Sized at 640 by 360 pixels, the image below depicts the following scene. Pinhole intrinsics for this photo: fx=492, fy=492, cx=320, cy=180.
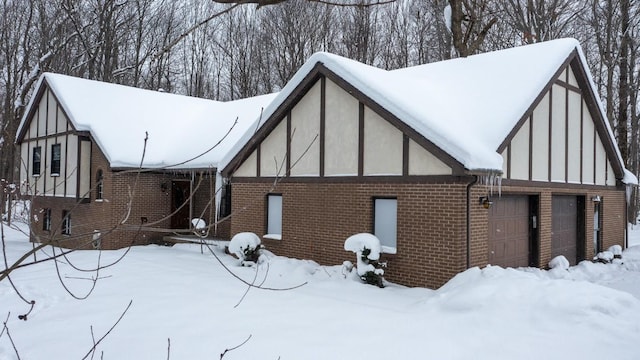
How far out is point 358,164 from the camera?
37.8 feet

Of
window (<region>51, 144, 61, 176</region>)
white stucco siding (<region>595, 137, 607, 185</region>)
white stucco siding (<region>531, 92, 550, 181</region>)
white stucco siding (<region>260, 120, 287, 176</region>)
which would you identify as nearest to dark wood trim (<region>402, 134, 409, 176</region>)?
white stucco siding (<region>531, 92, 550, 181</region>)

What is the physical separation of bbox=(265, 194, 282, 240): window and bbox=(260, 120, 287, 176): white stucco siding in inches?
28.5

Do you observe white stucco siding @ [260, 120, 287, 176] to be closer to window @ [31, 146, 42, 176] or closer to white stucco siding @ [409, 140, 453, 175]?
white stucco siding @ [409, 140, 453, 175]

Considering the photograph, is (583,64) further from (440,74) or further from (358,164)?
(358,164)

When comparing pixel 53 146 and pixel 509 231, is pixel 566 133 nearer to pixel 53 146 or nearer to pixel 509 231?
pixel 509 231

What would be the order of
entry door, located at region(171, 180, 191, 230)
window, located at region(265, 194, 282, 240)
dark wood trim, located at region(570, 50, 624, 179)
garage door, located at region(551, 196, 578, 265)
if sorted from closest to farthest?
garage door, located at region(551, 196, 578, 265), dark wood trim, located at region(570, 50, 624, 179), window, located at region(265, 194, 282, 240), entry door, located at region(171, 180, 191, 230)

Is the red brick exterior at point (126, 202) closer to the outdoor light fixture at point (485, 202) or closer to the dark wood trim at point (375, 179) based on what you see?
the dark wood trim at point (375, 179)

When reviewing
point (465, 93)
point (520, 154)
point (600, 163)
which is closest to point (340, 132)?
point (465, 93)

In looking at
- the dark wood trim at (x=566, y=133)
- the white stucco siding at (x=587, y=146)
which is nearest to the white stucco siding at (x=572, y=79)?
the dark wood trim at (x=566, y=133)

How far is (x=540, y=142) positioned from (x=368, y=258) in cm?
548

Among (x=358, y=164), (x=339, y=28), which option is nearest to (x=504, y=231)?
(x=358, y=164)

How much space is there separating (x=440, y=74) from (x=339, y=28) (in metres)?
20.6

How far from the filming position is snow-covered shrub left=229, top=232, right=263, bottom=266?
1248cm

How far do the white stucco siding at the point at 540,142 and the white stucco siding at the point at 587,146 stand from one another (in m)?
2.59
